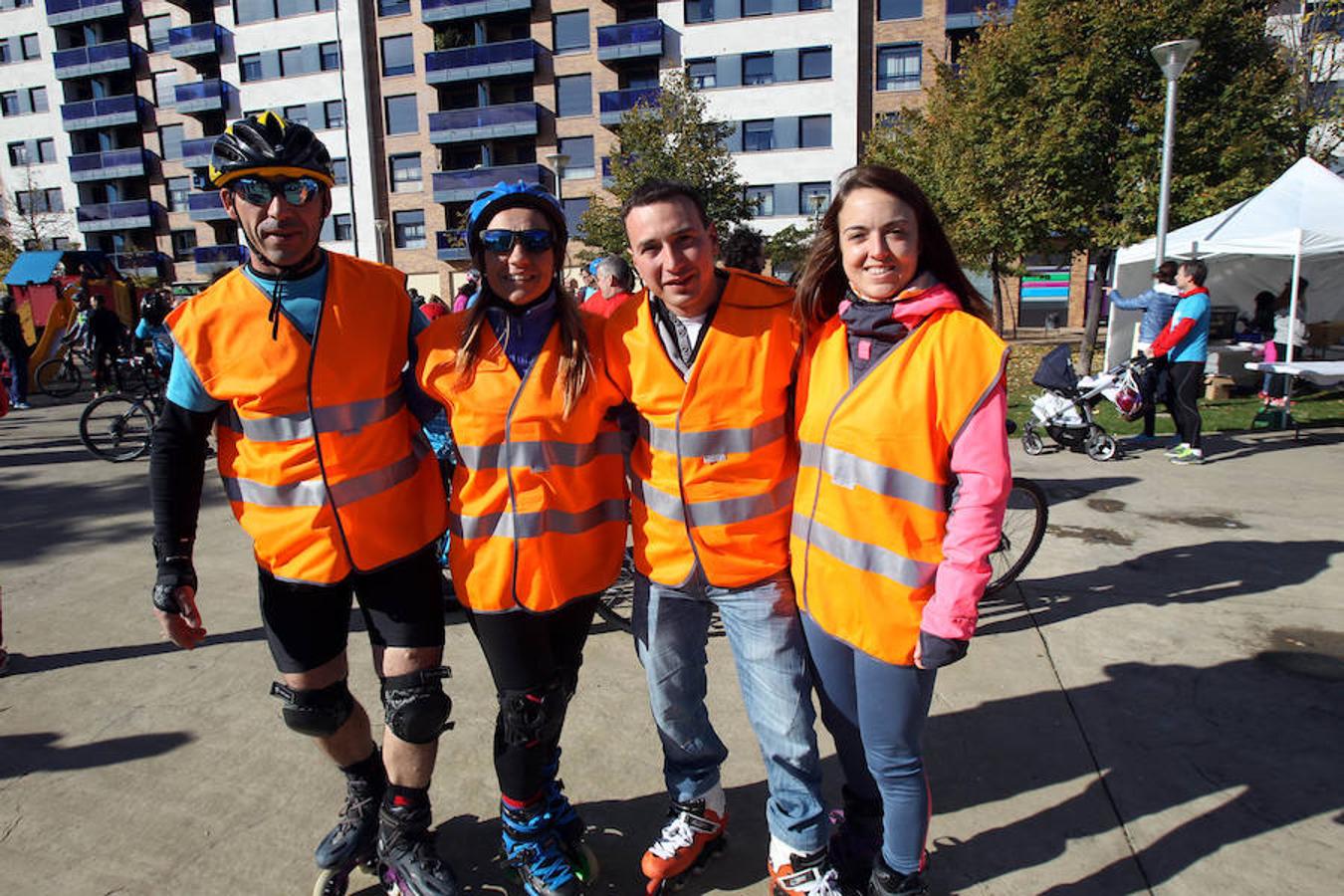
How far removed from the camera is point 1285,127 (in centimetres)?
1375

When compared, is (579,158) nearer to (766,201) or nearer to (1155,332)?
(766,201)

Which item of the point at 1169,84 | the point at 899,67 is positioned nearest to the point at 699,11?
the point at 899,67

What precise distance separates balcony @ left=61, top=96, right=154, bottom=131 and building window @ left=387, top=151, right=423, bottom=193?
15786 millimetres

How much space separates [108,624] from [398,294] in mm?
3490

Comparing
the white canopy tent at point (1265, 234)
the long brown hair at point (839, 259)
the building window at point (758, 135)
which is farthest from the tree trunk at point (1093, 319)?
the building window at point (758, 135)

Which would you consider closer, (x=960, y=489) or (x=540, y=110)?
(x=960, y=489)

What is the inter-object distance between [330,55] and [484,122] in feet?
29.7

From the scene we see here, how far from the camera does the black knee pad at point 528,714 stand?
225 cm

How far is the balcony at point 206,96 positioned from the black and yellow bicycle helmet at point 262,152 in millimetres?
44766

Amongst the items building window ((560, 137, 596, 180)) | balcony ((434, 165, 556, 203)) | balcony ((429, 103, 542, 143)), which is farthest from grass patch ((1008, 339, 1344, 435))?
balcony ((429, 103, 542, 143))

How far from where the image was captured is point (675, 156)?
23766mm

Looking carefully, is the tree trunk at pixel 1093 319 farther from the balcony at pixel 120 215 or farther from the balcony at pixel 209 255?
the balcony at pixel 120 215

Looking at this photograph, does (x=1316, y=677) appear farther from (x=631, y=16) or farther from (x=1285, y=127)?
(x=631, y=16)

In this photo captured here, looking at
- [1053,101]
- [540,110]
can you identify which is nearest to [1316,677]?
[1053,101]
